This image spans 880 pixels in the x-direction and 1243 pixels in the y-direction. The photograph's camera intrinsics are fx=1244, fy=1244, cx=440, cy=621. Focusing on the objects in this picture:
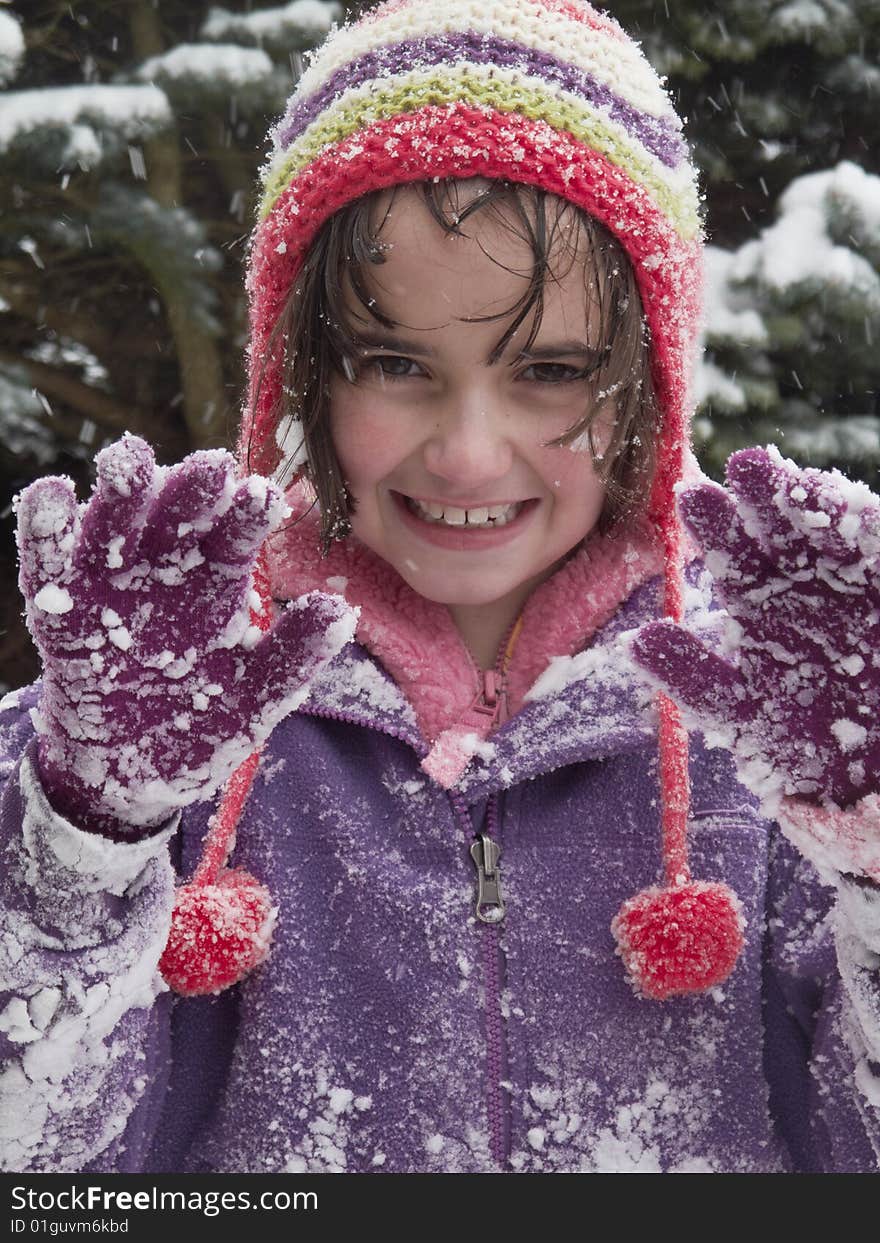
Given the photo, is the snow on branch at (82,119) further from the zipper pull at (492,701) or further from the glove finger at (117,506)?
the glove finger at (117,506)

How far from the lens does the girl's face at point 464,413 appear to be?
1294 millimetres

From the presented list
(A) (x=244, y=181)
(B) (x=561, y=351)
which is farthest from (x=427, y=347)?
(A) (x=244, y=181)

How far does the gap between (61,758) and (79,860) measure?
0.31 feet

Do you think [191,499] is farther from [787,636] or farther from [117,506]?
[787,636]

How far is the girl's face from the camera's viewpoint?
1294 mm

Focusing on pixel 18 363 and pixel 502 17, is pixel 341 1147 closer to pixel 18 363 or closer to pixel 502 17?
pixel 502 17

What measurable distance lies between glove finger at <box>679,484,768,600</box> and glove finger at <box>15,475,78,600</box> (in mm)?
539

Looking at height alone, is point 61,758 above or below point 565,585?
above

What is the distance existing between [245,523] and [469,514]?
0.39 m

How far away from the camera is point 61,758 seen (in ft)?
3.73

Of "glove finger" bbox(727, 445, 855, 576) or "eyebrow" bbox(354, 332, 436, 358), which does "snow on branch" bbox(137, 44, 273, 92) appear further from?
"glove finger" bbox(727, 445, 855, 576)

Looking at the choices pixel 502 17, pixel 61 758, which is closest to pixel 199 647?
pixel 61 758

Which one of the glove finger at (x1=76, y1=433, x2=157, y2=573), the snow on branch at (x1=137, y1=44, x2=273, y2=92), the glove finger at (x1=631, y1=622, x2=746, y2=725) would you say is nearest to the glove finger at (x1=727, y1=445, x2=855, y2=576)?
the glove finger at (x1=631, y1=622, x2=746, y2=725)

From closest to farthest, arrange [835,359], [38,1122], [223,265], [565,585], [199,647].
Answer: [199,647], [38,1122], [565,585], [835,359], [223,265]
